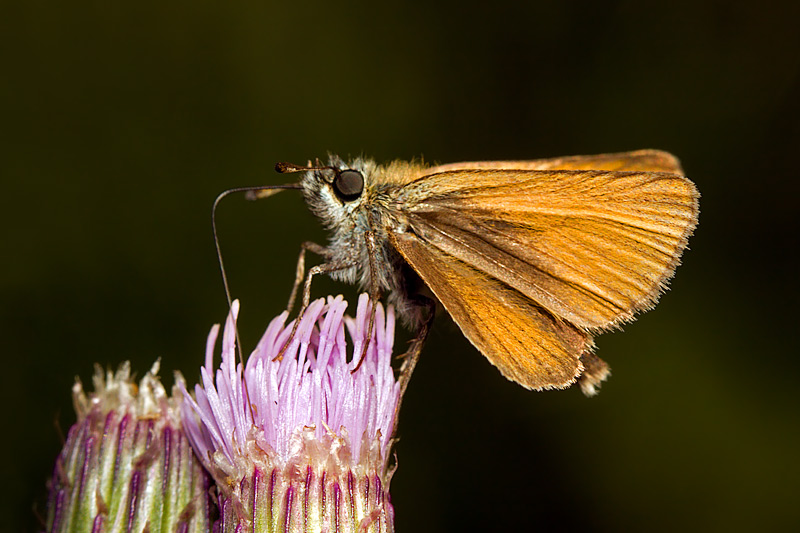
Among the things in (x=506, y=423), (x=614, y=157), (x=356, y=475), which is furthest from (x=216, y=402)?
(x=506, y=423)

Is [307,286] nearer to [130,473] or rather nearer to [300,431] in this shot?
[300,431]

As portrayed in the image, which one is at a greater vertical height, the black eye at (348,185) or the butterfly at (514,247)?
the black eye at (348,185)

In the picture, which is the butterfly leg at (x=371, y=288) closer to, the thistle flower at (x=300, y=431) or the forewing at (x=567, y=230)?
the thistle flower at (x=300, y=431)

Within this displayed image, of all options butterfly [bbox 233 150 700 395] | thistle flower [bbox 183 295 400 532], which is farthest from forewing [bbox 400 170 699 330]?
thistle flower [bbox 183 295 400 532]

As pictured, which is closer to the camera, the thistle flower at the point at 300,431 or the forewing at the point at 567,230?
the thistle flower at the point at 300,431

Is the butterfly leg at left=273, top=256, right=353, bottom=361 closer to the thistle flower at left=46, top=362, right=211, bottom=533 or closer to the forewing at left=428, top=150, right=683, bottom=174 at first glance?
the thistle flower at left=46, top=362, right=211, bottom=533

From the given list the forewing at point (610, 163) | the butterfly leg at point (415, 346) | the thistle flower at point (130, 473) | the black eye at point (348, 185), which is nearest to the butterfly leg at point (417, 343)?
the butterfly leg at point (415, 346)

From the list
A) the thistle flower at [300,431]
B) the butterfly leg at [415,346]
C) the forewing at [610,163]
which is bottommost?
the thistle flower at [300,431]
